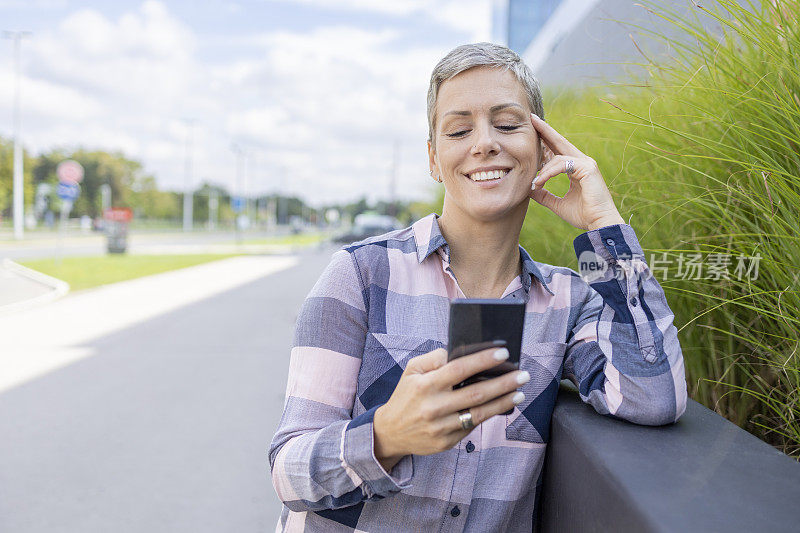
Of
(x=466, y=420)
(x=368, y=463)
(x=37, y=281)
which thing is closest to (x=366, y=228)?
(x=37, y=281)

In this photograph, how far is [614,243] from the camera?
5.18 ft

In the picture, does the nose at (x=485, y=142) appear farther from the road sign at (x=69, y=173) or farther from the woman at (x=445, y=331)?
the road sign at (x=69, y=173)

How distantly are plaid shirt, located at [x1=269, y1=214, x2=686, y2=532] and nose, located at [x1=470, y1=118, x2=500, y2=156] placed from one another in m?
0.23

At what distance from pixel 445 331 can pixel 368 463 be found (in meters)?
0.41

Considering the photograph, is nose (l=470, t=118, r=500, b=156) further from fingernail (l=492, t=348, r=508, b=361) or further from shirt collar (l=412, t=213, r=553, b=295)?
fingernail (l=492, t=348, r=508, b=361)

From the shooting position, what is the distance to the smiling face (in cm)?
158

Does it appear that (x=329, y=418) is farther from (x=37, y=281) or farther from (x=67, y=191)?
(x=67, y=191)

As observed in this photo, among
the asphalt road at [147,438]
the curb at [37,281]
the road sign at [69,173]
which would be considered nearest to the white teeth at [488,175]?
the asphalt road at [147,438]

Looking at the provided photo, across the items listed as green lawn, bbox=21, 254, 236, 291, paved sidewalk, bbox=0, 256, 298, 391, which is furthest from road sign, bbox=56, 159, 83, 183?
paved sidewalk, bbox=0, 256, 298, 391

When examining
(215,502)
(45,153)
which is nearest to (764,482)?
(215,502)

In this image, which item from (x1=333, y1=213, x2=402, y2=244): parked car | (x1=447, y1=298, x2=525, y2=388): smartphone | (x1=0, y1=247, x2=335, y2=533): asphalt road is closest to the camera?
(x1=447, y1=298, x2=525, y2=388): smartphone

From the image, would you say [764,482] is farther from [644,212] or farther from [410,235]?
[644,212]

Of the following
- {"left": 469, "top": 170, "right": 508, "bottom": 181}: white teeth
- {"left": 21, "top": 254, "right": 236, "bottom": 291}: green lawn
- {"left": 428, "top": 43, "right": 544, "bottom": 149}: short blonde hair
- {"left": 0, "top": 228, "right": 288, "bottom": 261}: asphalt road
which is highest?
{"left": 428, "top": 43, "right": 544, "bottom": 149}: short blonde hair

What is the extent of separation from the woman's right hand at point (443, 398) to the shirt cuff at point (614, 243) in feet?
1.94
